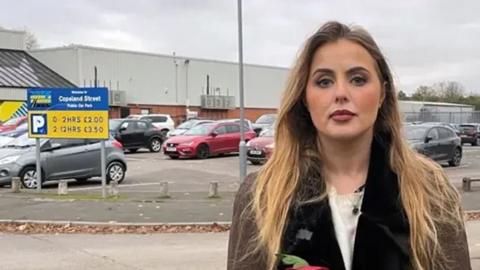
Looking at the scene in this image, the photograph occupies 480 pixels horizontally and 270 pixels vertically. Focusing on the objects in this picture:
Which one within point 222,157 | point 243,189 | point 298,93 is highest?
point 298,93

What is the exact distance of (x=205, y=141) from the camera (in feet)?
90.7

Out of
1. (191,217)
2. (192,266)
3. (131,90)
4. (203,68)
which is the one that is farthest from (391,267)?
(203,68)

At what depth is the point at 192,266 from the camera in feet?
25.9

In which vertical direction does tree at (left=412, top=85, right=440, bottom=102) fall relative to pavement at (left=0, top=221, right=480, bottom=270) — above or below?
above

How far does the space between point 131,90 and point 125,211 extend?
42.0m

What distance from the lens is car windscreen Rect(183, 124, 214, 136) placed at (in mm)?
27922

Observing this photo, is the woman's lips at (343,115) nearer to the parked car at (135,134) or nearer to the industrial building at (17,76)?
the parked car at (135,134)

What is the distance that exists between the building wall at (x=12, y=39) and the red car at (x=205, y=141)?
2286 centimetres

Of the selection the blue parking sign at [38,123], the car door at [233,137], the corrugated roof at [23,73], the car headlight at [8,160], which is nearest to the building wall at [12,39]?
the corrugated roof at [23,73]

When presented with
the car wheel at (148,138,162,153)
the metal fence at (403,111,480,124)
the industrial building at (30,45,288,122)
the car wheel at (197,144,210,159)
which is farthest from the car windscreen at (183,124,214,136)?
the metal fence at (403,111,480,124)

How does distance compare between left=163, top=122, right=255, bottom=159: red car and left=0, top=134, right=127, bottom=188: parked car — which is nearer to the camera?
left=0, top=134, right=127, bottom=188: parked car

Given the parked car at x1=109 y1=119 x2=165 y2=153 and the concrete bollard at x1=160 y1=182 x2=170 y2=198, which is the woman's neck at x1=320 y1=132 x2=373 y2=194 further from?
the parked car at x1=109 y1=119 x2=165 y2=153

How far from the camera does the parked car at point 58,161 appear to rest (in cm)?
1675

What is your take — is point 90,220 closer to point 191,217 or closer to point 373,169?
point 191,217
